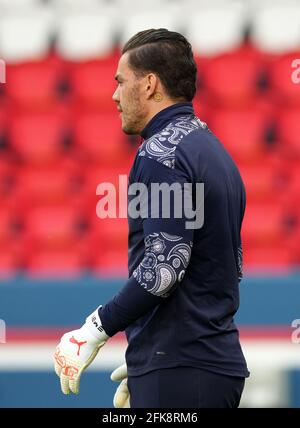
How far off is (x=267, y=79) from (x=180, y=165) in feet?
9.08

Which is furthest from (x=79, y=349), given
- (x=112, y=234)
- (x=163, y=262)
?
(x=112, y=234)

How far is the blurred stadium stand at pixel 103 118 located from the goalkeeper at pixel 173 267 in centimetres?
187

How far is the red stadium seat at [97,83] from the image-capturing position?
5043mm

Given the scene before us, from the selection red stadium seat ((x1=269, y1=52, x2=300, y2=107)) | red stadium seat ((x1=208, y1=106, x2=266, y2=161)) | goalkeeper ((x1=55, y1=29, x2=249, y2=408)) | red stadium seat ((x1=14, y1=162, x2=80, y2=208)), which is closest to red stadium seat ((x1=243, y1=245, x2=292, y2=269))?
red stadium seat ((x1=208, y1=106, x2=266, y2=161))

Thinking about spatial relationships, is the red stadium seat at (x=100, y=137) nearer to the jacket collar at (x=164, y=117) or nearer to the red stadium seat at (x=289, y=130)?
the red stadium seat at (x=289, y=130)

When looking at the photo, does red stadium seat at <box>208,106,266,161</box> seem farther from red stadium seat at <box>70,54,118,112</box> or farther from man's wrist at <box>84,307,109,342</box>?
man's wrist at <box>84,307,109,342</box>

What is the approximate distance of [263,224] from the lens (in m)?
4.44

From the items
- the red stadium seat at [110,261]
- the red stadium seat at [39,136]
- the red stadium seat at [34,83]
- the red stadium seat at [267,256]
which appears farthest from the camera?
the red stadium seat at [34,83]

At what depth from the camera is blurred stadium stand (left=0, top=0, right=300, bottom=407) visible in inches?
180

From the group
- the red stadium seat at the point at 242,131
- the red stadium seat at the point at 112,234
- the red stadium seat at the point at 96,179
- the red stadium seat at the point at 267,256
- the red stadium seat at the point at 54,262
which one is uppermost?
the red stadium seat at the point at 242,131

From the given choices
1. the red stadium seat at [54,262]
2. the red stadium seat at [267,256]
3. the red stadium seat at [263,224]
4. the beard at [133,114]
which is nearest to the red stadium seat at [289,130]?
the red stadium seat at [263,224]

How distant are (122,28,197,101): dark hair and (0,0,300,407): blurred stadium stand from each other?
6.23 feet
